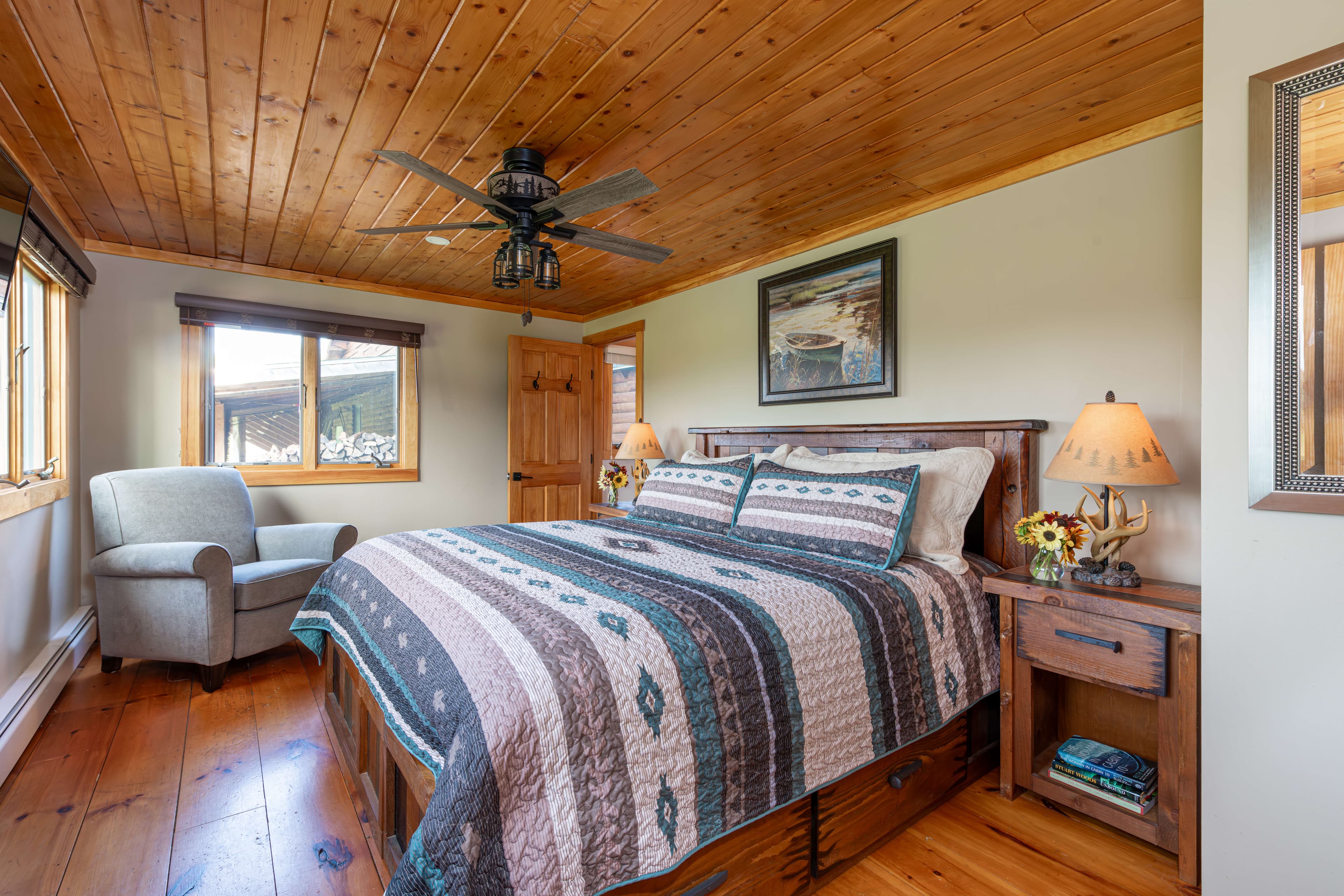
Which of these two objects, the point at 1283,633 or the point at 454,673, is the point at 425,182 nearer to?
the point at 454,673

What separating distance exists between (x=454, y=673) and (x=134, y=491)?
118 inches

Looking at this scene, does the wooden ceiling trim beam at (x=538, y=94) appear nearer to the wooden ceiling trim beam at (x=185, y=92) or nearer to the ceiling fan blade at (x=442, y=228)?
the ceiling fan blade at (x=442, y=228)

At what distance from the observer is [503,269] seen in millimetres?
2283

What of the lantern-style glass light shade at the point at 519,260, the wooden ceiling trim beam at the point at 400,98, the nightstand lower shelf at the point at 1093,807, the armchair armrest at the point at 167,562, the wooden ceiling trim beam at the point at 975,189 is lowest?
the nightstand lower shelf at the point at 1093,807

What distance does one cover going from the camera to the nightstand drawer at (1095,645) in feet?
5.49

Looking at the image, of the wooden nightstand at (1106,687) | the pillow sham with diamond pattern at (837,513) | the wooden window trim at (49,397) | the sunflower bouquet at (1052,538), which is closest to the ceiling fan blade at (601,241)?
the pillow sham with diamond pattern at (837,513)

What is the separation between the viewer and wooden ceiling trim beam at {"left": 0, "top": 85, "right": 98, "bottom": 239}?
7.00 feet

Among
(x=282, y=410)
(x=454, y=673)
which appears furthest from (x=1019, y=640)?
(x=282, y=410)

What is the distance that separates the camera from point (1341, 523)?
1.27 meters

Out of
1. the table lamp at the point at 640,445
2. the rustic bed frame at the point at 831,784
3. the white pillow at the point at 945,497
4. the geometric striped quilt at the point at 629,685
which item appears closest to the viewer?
the geometric striped quilt at the point at 629,685

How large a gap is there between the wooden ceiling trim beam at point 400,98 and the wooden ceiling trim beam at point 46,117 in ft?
2.65

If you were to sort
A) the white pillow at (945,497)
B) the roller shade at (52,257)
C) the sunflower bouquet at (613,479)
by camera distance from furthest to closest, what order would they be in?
the sunflower bouquet at (613,479) < the roller shade at (52,257) < the white pillow at (945,497)

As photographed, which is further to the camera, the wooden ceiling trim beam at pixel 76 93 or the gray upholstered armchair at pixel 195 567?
the gray upholstered armchair at pixel 195 567

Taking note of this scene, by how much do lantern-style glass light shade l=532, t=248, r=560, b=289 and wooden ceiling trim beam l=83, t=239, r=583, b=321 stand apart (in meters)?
2.56
